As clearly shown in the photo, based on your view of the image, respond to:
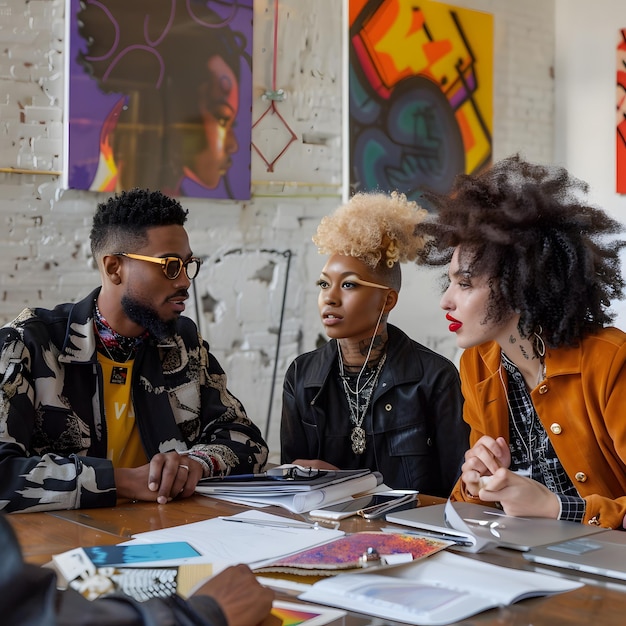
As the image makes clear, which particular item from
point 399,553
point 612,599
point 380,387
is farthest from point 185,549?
point 380,387

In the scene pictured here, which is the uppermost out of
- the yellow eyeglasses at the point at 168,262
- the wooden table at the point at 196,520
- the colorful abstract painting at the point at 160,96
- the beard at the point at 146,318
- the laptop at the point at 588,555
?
the colorful abstract painting at the point at 160,96

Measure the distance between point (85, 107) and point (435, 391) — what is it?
92.9 inches

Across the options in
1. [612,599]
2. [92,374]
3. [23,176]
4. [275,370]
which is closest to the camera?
[612,599]

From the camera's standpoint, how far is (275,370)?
515 cm

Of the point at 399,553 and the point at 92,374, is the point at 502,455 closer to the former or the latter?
the point at 399,553

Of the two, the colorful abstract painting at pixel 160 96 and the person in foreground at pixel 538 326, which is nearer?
the person in foreground at pixel 538 326

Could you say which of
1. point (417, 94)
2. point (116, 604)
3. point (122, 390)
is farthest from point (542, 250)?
point (417, 94)

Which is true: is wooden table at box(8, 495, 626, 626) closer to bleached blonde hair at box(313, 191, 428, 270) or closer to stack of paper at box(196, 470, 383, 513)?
stack of paper at box(196, 470, 383, 513)

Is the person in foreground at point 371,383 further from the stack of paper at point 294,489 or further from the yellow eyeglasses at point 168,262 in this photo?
the stack of paper at point 294,489

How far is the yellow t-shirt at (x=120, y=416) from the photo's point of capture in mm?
2740

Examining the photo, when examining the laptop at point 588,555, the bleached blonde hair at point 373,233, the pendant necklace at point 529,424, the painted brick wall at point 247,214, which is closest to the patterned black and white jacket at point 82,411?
the bleached blonde hair at point 373,233

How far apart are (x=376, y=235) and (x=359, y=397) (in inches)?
24.1

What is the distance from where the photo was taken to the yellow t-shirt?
8.99 feet

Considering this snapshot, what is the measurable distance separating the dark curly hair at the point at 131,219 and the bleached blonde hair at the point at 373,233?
2.03ft
